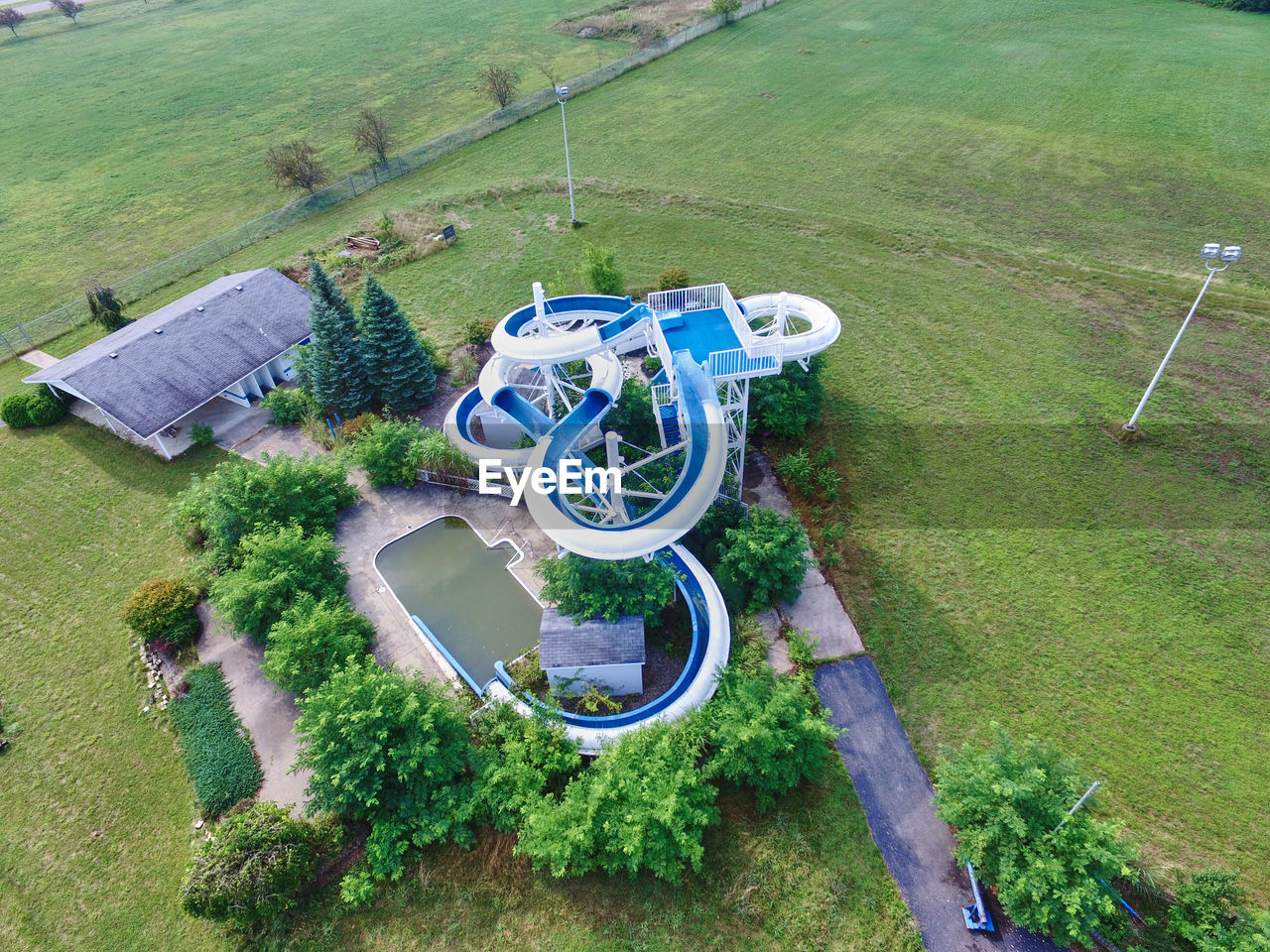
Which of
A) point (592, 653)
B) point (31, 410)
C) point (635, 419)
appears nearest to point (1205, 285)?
point (635, 419)

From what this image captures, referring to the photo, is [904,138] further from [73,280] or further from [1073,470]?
[73,280]

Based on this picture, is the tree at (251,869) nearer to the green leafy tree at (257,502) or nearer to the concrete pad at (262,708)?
the concrete pad at (262,708)

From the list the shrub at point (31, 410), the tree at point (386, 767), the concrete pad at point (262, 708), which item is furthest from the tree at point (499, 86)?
the tree at point (386, 767)

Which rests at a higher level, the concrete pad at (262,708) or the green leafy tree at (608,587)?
the green leafy tree at (608,587)

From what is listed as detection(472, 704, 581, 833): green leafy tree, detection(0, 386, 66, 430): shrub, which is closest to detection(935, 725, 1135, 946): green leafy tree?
detection(472, 704, 581, 833): green leafy tree

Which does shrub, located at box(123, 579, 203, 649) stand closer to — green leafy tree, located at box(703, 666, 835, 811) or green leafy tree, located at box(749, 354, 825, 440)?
green leafy tree, located at box(703, 666, 835, 811)

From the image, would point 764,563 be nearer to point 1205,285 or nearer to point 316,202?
point 1205,285
